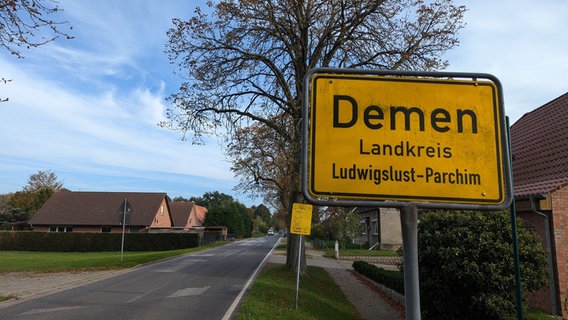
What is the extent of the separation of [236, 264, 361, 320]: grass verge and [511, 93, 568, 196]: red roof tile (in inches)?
235

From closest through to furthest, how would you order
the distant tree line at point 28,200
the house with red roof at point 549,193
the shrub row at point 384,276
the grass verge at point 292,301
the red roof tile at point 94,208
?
the house with red roof at point 549,193, the grass verge at point 292,301, the shrub row at point 384,276, the red roof tile at point 94,208, the distant tree line at point 28,200

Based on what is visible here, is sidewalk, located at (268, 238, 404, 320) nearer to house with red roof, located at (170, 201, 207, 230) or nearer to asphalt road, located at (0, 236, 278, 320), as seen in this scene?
asphalt road, located at (0, 236, 278, 320)

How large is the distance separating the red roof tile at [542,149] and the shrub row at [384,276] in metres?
4.37

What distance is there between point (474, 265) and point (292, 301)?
551cm

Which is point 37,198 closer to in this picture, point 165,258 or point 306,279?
point 165,258


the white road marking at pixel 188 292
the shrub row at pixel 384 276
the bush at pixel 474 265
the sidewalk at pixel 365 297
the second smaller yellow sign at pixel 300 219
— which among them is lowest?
the sidewalk at pixel 365 297

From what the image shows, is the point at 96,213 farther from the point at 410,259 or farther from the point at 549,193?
the point at 410,259

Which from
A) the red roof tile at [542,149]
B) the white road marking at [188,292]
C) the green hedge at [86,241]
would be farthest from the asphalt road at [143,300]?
the green hedge at [86,241]

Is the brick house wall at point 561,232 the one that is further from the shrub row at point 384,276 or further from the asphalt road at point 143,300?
the asphalt road at point 143,300

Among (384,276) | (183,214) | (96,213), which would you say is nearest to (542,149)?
(384,276)

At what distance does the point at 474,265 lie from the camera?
8.19 m

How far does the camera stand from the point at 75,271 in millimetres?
19000

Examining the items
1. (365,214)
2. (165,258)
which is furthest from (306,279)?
(365,214)

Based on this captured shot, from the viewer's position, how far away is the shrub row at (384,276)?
12.8 meters
